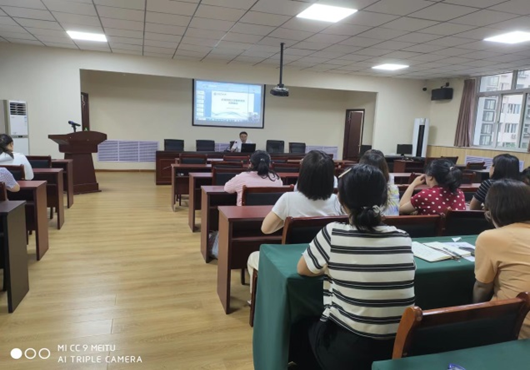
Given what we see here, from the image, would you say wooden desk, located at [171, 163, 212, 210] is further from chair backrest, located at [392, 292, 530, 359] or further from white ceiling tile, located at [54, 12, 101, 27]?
chair backrest, located at [392, 292, 530, 359]

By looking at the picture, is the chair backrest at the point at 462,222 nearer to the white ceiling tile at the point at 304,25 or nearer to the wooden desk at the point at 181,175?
the white ceiling tile at the point at 304,25

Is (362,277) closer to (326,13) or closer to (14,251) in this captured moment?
(14,251)

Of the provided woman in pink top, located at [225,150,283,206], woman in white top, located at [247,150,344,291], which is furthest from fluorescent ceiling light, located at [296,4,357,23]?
woman in white top, located at [247,150,344,291]

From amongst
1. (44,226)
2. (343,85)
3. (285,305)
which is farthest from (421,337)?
(343,85)

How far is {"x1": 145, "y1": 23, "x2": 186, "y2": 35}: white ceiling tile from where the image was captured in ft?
17.3

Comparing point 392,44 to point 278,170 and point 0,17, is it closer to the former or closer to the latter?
point 278,170

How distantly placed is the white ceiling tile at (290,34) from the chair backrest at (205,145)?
13.7 ft

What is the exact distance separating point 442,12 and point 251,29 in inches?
102

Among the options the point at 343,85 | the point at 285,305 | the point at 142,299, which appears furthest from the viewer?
the point at 343,85

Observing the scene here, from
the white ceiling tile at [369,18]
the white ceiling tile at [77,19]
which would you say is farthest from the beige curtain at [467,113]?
the white ceiling tile at [77,19]

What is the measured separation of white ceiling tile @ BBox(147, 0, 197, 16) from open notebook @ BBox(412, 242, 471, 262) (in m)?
3.97

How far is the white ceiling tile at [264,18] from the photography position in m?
4.59

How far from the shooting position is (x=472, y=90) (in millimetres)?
8500

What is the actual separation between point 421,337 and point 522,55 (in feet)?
23.0
